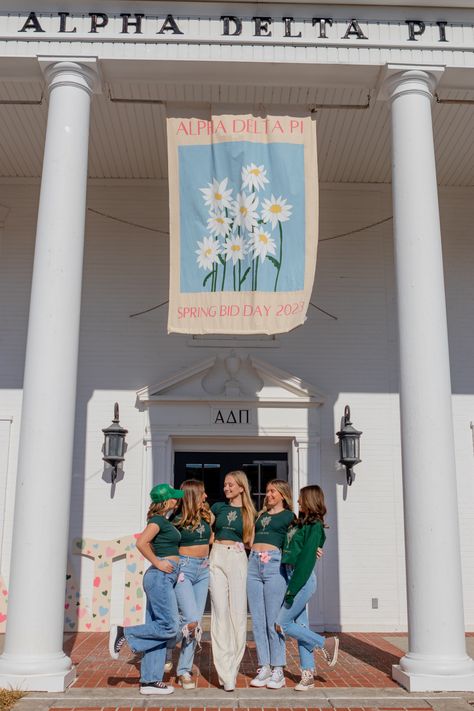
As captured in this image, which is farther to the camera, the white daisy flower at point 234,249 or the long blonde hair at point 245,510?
the white daisy flower at point 234,249

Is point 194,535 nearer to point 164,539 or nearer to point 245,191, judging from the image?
point 164,539

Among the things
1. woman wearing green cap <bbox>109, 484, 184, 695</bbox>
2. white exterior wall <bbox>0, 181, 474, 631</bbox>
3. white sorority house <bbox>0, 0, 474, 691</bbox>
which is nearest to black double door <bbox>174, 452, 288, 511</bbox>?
white sorority house <bbox>0, 0, 474, 691</bbox>

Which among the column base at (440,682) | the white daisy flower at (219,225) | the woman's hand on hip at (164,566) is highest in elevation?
the white daisy flower at (219,225)

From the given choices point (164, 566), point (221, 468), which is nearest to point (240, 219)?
point (164, 566)

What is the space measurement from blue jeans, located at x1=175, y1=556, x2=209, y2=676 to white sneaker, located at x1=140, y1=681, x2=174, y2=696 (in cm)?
26

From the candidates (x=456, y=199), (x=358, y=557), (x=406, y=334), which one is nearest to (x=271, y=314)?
(x=406, y=334)

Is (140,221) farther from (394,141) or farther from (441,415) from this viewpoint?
(441,415)

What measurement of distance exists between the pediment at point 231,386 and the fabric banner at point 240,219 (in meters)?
2.77

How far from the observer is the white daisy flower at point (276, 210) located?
674cm

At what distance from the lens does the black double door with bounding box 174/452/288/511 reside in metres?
9.38

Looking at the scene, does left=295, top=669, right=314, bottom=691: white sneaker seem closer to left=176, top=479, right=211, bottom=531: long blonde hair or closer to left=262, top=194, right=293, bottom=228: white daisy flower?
left=176, top=479, right=211, bottom=531: long blonde hair

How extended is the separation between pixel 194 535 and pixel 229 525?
1.02 ft

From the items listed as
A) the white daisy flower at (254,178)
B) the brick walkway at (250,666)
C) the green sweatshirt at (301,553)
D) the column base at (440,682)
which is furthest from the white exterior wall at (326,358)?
the green sweatshirt at (301,553)

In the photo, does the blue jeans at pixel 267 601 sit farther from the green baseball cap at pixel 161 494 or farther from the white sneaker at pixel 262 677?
the green baseball cap at pixel 161 494
